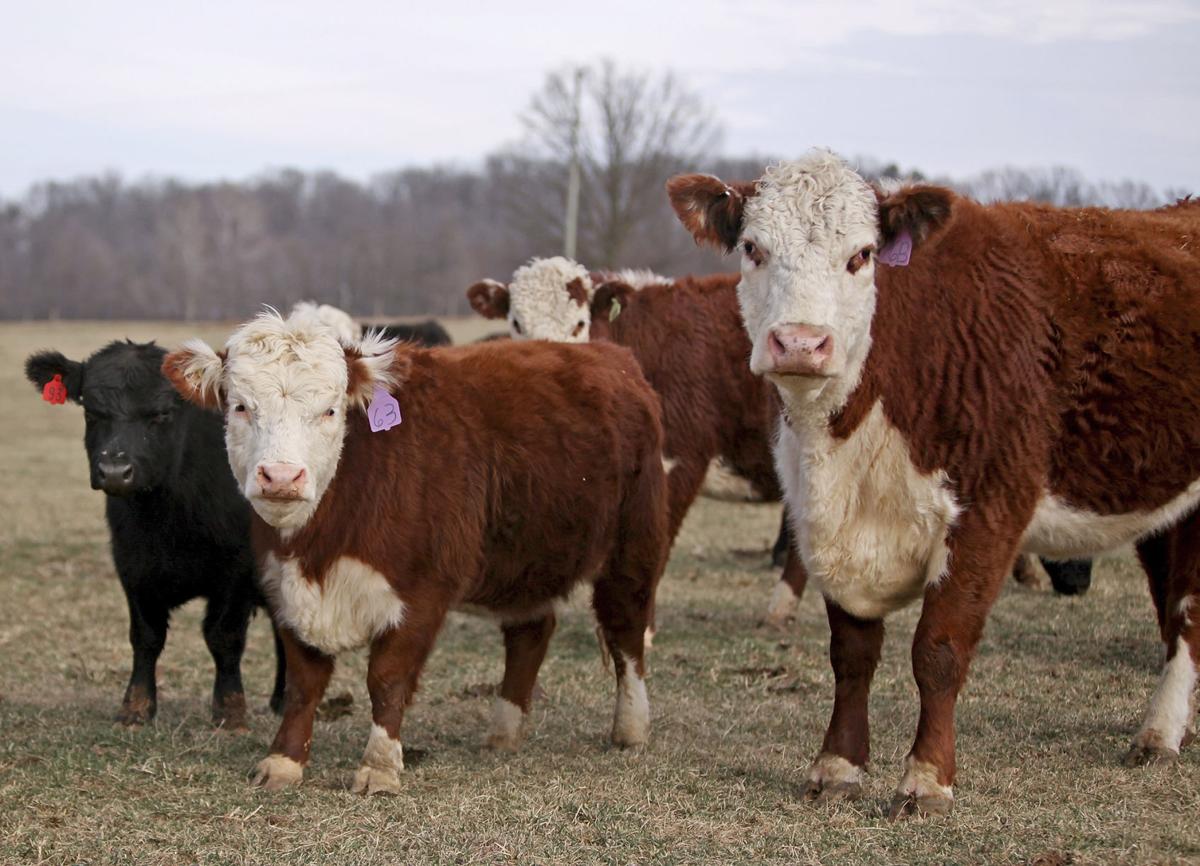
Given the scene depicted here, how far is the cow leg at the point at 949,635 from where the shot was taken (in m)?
4.60

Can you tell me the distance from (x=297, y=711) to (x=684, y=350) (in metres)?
4.42

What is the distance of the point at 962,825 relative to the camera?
4387 millimetres

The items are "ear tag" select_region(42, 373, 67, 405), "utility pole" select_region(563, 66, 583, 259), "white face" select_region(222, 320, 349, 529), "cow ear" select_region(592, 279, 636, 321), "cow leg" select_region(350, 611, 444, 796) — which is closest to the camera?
"white face" select_region(222, 320, 349, 529)

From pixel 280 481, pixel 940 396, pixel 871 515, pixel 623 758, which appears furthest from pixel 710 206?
pixel 623 758

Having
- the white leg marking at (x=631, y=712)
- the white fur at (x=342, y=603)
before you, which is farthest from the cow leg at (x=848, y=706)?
the white fur at (x=342, y=603)

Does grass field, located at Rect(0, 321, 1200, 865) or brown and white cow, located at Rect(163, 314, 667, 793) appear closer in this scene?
grass field, located at Rect(0, 321, 1200, 865)

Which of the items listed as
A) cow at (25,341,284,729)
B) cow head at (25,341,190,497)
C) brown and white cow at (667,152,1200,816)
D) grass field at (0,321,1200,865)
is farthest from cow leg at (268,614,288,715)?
brown and white cow at (667,152,1200,816)

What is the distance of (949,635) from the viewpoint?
460cm

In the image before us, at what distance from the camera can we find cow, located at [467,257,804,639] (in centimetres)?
880

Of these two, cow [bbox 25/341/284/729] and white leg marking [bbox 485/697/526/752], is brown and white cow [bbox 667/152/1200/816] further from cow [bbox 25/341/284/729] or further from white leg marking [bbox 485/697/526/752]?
cow [bbox 25/341/284/729]

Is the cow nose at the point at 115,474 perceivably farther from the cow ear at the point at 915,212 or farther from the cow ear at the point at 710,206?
the cow ear at the point at 915,212

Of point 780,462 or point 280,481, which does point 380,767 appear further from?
point 780,462

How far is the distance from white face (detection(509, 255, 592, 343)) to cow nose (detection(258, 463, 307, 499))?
15.5ft

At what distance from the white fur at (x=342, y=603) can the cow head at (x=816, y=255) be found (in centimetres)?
168
